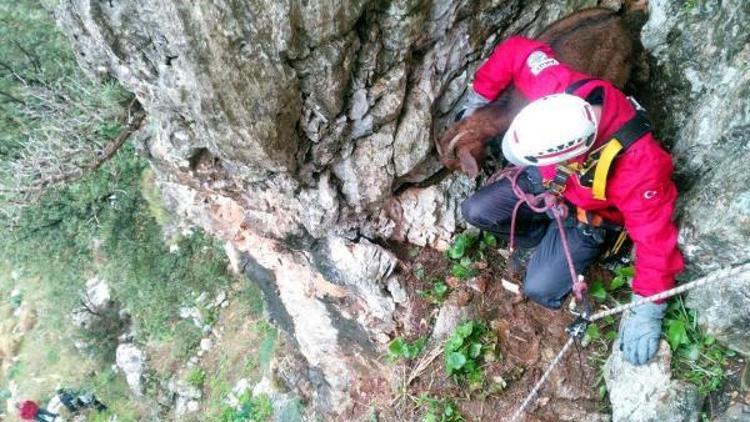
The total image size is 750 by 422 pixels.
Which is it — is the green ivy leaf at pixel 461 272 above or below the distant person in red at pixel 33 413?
above

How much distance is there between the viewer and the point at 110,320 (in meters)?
11.8

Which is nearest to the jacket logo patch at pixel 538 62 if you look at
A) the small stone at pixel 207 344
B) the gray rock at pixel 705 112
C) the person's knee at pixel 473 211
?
the gray rock at pixel 705 112

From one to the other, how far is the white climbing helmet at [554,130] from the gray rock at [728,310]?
1267mm

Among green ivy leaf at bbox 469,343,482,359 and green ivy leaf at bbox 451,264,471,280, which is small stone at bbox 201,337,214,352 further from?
green ivy leaf at bbox 469,343,482,359

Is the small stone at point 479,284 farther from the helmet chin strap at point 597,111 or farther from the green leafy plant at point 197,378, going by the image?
the green leafy plant at point 197,378

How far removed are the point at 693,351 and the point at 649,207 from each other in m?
1.03

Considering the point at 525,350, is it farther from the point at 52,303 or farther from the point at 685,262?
the point at 52,303

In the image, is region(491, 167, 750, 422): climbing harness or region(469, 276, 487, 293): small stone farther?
region(469, 276, 487, 293): small stone

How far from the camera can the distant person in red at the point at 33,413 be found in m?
11.4

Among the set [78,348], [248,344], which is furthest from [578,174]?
[78,348]

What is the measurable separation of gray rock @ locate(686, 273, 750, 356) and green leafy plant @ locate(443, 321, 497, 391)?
1553 mm

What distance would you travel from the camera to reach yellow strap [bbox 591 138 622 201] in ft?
10.1

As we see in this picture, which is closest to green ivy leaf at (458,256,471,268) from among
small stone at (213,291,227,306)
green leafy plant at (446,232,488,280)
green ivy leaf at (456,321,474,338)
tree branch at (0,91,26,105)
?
green leafy plant at (446,232,488,280)

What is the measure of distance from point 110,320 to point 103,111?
7.38m
